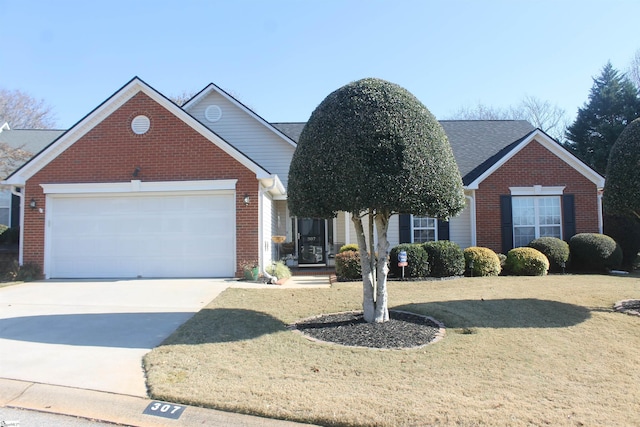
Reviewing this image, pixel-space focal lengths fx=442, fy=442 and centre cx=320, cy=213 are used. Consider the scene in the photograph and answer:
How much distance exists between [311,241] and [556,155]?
9492 millimetres

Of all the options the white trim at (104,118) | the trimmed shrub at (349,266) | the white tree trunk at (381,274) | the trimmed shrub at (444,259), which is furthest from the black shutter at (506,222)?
the white tree trunk at (381,274)

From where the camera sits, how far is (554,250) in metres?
14.0

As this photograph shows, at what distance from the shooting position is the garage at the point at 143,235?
12820 mm

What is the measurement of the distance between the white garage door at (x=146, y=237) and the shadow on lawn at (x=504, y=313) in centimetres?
644

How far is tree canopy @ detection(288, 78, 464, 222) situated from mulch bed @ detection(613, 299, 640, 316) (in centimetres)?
412

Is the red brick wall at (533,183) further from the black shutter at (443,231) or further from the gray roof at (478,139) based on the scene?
the black shutter at (443,231)

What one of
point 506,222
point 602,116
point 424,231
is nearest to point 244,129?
point 424,231

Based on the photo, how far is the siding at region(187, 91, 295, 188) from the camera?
16.8m

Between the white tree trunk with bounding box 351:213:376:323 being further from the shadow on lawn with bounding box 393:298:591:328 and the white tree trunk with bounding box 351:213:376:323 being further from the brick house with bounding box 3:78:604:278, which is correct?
the brick house with bounding box 3:78:604:278

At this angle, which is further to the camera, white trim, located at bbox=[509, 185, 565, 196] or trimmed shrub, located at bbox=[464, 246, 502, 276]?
white trim, located at bbox=[509, 185, 565, 196]

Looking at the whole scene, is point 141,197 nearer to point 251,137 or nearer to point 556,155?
point 251,137

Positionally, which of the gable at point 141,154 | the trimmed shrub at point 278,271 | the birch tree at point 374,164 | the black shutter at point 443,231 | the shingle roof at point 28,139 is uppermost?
the shingle roof at point 28,139

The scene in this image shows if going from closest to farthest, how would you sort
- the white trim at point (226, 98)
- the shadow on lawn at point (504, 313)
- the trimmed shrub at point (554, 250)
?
the shadow on lawn at point (504, 313)
the trimmed shrub at point (554, 250)
the white trim at point (226, 98)

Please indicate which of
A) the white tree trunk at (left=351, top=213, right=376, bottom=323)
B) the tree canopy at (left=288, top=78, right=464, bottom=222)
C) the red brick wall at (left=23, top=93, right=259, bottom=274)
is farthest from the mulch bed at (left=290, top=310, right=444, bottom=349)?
the red brick wall at (left=23, top=93, right=259, bottom=274)
